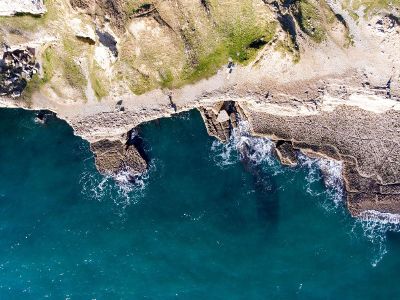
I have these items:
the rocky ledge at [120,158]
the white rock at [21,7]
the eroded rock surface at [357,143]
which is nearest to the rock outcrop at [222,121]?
the eroded rock surface at [357,143]

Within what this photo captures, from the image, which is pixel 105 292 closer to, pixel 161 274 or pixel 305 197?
pixel 161 274

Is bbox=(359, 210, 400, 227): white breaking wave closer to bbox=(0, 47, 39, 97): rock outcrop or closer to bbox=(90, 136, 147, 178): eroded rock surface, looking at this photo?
bbox=(90, 136, 147, 178): eroded rock surface

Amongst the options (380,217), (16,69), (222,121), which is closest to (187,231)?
(222,121)

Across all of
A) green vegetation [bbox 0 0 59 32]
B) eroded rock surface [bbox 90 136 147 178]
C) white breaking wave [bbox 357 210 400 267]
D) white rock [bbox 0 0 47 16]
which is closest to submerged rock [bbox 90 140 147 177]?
eroded rock surface [bbox 90 136 147 178]

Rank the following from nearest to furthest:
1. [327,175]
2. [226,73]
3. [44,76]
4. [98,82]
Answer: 1. [226,73]
2. [98,82]
3. [44,76]
4. [327,175]

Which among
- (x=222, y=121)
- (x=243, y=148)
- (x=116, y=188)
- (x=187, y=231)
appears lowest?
(x=187, y=231)

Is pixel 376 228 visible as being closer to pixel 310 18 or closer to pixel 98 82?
pixel 310 18
